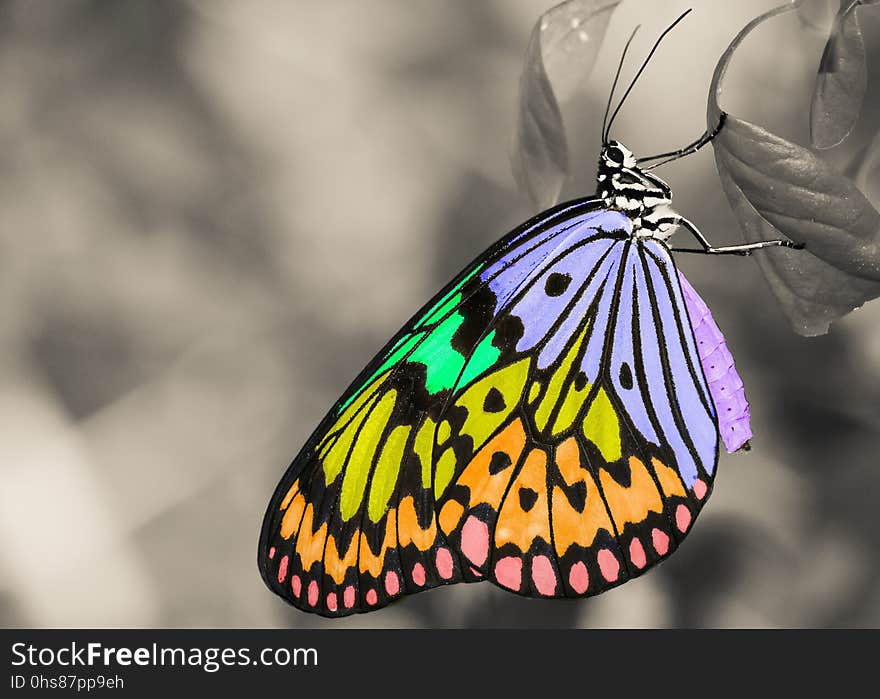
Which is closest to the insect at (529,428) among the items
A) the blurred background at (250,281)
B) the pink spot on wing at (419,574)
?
the pink spot on wing at (419,574)

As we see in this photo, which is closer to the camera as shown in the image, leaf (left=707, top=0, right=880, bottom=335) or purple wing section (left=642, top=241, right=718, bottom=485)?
leaf (left=707, top=0, right=880, bottom=335)

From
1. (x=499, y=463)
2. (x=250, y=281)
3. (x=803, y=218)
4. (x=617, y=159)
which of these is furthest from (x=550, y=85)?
(x=250, y=281)

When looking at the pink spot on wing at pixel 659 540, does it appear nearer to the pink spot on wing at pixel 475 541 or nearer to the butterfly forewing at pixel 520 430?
the butterfly forewing at pixel 520 430

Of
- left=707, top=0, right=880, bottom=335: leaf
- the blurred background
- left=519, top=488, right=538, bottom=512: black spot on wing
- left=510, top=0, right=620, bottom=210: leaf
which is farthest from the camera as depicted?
the blurred background

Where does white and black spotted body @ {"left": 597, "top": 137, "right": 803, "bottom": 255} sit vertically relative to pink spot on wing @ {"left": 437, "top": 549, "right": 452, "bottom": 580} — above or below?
above

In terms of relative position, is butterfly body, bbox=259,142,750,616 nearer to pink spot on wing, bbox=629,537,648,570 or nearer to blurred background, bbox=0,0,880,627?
pink spot on wing, bbox=629,537,648,570

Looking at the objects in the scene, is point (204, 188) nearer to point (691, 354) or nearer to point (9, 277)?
point (9, 277)

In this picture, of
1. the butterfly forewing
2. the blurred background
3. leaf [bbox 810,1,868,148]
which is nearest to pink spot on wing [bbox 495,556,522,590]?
the butterfly forewing
